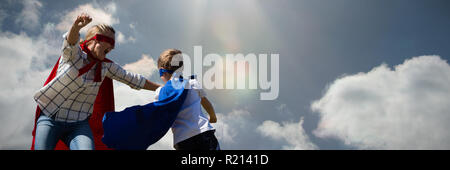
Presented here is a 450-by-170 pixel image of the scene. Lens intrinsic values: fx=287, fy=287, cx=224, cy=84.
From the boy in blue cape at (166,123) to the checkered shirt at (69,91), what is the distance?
0.29 meters

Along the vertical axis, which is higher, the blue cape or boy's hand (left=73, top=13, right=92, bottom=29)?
boy's hand (left=73, top=13, right=92, bottom=29)

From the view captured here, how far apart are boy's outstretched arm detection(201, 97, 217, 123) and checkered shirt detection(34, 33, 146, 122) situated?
1.30 m

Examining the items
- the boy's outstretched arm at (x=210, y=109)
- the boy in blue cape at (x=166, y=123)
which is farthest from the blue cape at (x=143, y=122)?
the boy's outstretched arm at (x=210, y=109)

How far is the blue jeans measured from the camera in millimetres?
2693

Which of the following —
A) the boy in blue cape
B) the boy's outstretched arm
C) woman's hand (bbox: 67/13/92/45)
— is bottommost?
the boy in blue cape

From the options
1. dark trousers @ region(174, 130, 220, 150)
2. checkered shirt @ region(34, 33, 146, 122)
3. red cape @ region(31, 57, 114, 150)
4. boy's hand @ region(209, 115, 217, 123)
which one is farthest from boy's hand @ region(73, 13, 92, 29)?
boy's hand @ region(209, 115, 217, 123)

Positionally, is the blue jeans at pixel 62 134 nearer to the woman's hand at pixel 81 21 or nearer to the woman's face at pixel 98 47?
the woman's face at pixel 98 47

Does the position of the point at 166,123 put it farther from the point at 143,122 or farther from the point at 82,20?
the point at 82,20

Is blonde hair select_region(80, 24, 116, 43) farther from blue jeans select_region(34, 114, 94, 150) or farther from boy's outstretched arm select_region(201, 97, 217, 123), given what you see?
boy's outstretched arm select_region(201, 97, 217, 123)

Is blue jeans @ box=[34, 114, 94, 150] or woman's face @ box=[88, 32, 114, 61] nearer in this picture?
blue jeans @ box=[34, 114, 94, 150]
